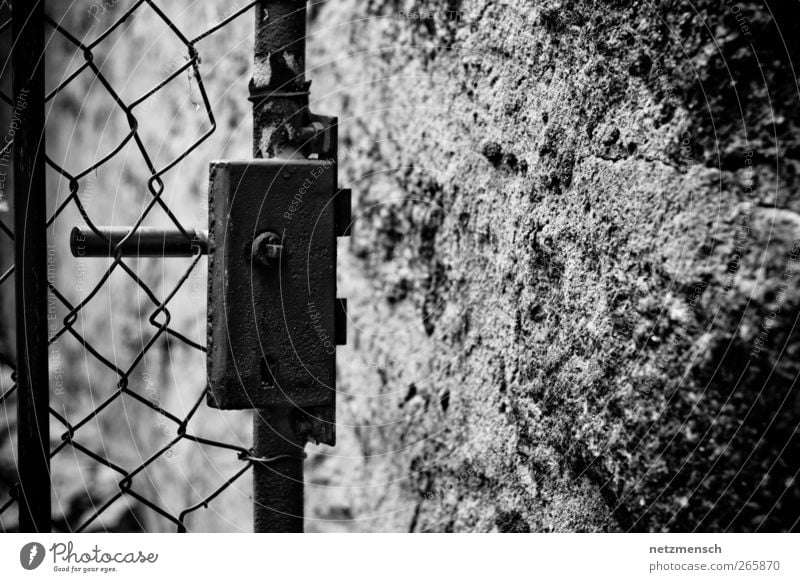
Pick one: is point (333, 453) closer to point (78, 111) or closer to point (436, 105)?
point (436, 105)

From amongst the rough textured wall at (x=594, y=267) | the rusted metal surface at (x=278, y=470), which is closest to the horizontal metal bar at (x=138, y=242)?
the rusted metal surface at (x=278, y=470)

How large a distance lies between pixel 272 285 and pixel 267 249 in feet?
0.11

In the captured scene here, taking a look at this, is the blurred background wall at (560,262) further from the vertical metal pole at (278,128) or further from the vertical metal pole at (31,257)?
the vertical metal pole at (31,257)

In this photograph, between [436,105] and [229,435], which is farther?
[229,435]

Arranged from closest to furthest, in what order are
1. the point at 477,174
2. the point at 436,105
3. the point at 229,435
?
the point at 477,174
the point at 436,105
the point at 229,435

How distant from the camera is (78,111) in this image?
2270mm

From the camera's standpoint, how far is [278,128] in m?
0.61

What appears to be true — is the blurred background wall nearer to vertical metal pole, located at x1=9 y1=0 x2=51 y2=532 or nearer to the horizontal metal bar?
the horizontal metal bar

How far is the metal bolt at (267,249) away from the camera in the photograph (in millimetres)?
590

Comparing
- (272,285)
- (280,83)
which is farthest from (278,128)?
(272,285)

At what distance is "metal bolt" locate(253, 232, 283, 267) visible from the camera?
1.94ft

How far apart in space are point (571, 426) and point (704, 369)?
6.4 inches

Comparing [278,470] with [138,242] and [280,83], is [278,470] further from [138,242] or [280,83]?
[280,83]
